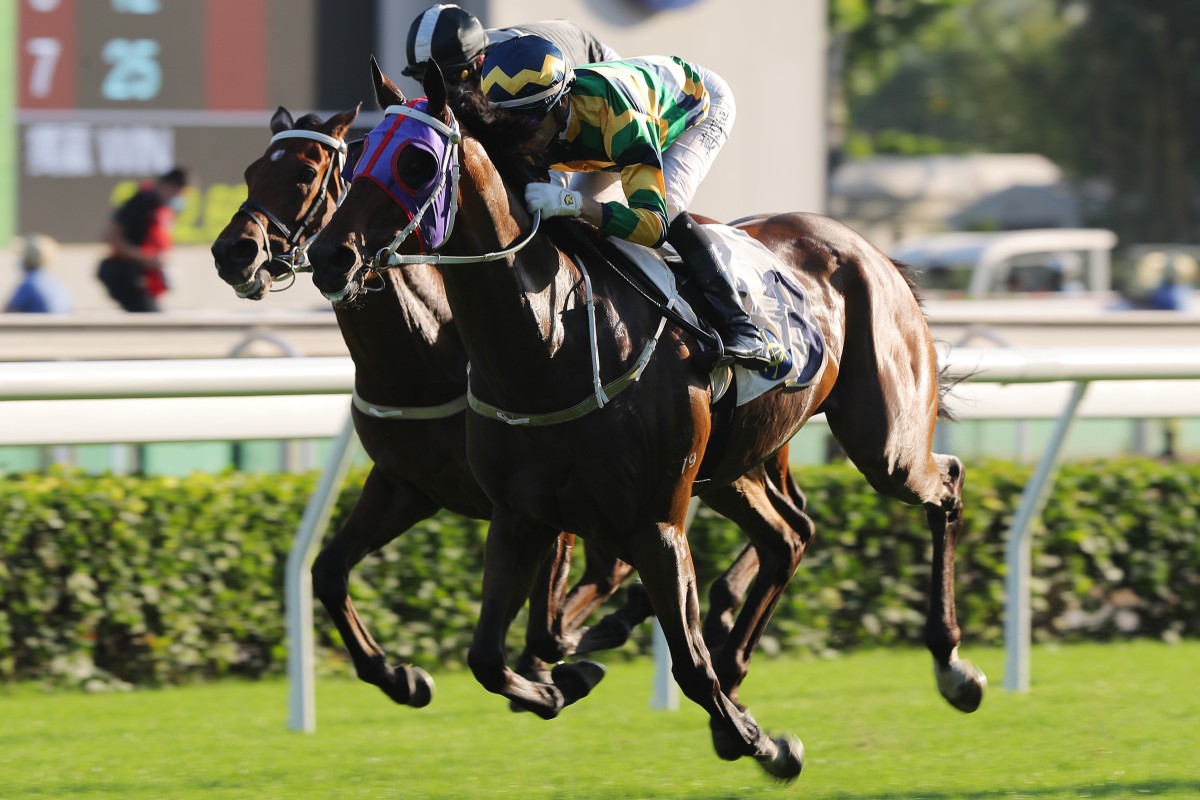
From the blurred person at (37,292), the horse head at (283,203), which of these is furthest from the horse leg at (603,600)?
the blurred person at (37,292)

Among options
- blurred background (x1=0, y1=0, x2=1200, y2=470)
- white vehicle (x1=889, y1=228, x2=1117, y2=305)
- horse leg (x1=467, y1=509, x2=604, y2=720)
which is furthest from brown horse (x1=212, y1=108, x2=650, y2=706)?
white vehicle (x1=889, y1=228, x2=1117, y2=305)

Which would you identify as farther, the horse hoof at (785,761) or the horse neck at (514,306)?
the horse hoof at (785,761)

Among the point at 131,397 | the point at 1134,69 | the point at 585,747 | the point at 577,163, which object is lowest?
the point at 1134,69

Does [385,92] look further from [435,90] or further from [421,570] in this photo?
[421,570]

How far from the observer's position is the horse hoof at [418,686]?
15.4 feet

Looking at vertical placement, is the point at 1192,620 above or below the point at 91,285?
above

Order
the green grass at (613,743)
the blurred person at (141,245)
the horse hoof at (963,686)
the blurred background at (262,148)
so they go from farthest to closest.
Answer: the blurred person at (141,245)
the blurred background at (262,148)
the horse hoof at (963,686)
the green grass at (613,743)

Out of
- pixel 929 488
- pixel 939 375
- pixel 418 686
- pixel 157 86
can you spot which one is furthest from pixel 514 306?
pixel 157 86

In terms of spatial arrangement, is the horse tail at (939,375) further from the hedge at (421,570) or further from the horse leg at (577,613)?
the hedge at (421,570)

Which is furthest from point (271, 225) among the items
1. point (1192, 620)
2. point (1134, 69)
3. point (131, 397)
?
point (1134, 69)

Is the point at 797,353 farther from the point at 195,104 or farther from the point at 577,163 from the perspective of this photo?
the point at 195,104

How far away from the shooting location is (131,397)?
4.78m

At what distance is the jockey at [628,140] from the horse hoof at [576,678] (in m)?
0.81

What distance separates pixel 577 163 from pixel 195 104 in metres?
7.89
